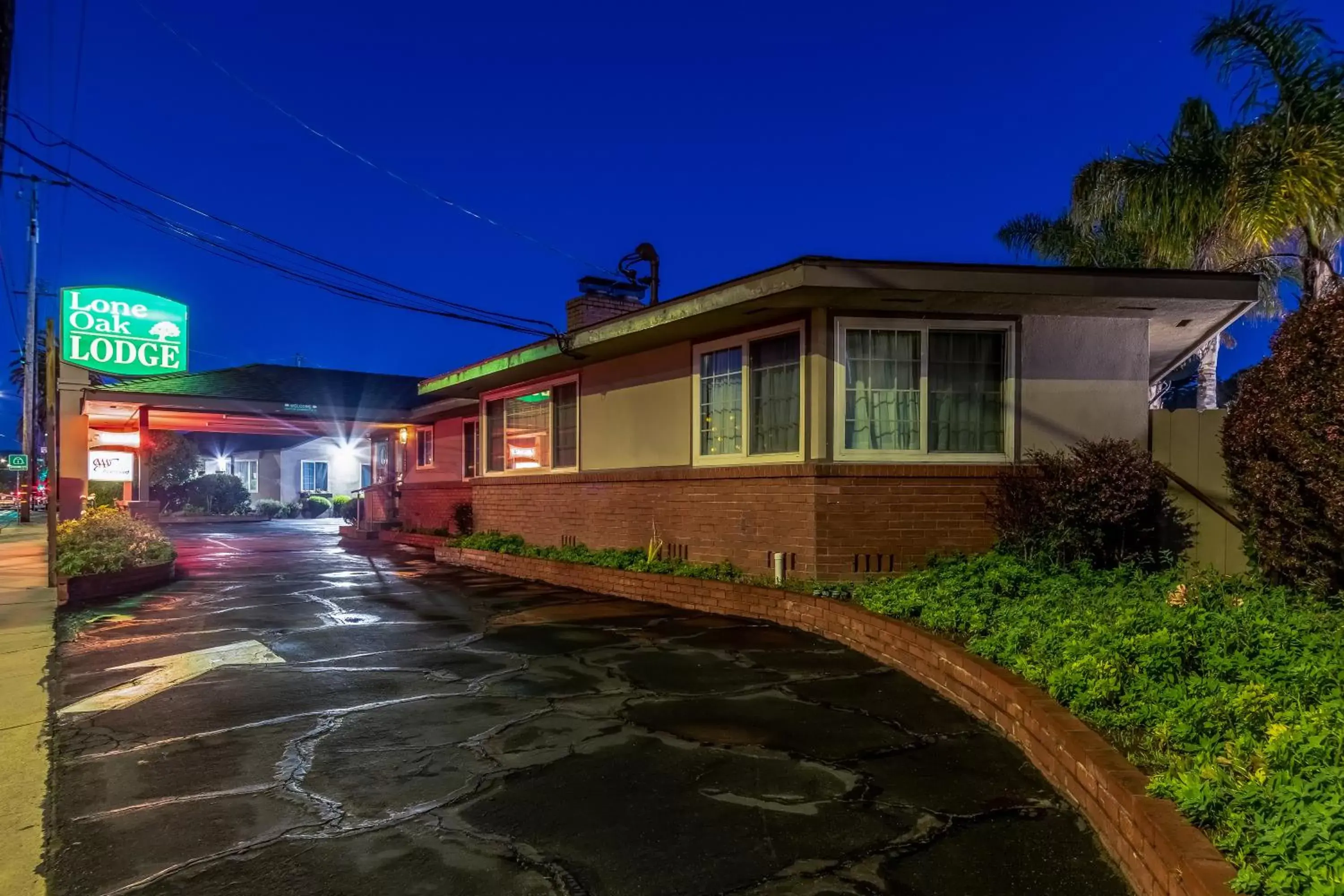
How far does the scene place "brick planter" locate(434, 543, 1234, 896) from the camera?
283cm

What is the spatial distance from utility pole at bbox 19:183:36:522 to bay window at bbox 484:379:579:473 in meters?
24.1

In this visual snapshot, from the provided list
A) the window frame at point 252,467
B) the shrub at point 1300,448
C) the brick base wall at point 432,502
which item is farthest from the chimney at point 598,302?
the window frame at point 252,467

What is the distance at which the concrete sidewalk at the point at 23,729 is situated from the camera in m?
3.54

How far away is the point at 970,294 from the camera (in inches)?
333

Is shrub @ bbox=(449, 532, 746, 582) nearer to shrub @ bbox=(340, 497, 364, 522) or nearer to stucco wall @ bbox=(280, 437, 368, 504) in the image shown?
shrub @ bbox=(340, 497, 364, 522)

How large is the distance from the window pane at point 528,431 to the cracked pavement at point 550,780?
6.99 meters

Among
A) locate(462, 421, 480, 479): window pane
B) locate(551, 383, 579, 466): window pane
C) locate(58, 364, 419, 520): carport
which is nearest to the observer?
locate(551, 383, 579, 466): window pane

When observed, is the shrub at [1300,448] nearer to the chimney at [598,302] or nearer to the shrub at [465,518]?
the chimney at [598,302]

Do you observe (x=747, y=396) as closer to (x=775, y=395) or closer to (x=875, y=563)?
(x=775, y=395)

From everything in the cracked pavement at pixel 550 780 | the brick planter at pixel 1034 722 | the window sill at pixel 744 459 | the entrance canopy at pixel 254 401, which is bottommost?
the cracked pavement at pixel 550 780

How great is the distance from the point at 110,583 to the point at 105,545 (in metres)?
0.69

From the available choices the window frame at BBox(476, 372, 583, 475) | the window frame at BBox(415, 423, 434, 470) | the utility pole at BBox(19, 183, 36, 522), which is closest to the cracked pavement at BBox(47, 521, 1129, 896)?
the window frame at BBox(476, 372, 583, 475)

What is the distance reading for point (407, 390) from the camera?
82.4ft

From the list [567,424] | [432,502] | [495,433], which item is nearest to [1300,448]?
[567,424]
